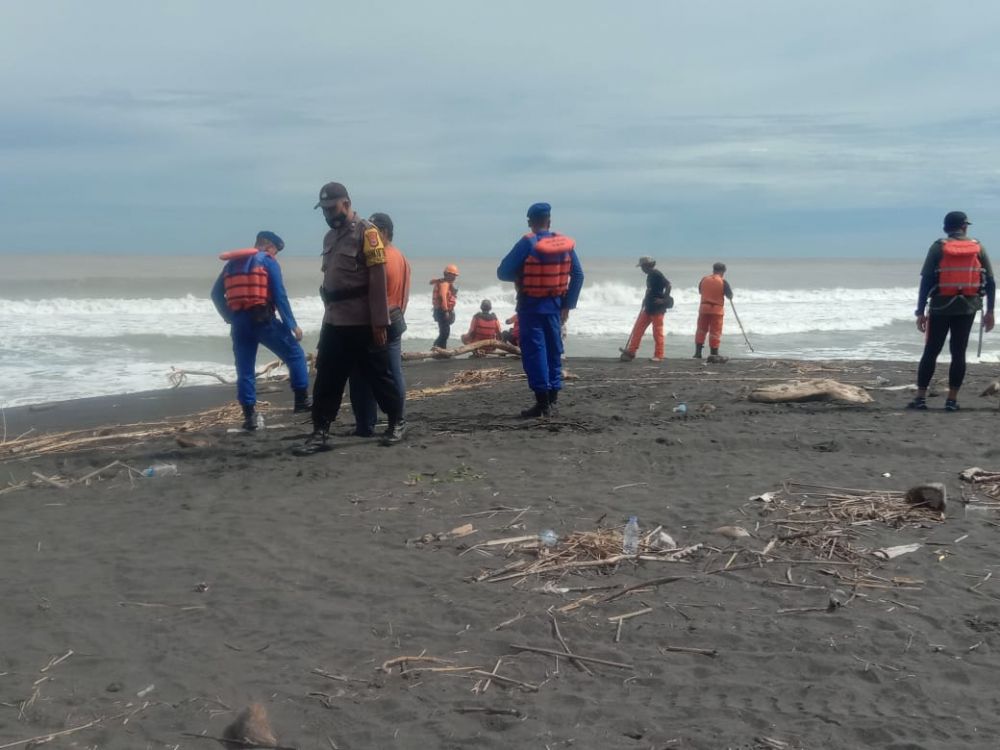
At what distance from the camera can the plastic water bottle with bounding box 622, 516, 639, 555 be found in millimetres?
4504

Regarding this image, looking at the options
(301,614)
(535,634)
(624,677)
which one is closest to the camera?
(624,677)

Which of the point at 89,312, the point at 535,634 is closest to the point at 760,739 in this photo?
the point at 535,634

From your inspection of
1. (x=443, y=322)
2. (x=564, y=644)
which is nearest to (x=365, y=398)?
(x=564, y=644)

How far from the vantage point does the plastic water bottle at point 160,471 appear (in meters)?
6.60

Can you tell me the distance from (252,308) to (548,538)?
426 cm

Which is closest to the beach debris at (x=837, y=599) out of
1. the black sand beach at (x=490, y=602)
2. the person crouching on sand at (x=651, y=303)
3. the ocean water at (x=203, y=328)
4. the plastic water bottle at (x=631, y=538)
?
the black sand beach at (x=490, y=602)

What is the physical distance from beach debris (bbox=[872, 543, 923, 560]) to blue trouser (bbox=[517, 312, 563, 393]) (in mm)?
3813

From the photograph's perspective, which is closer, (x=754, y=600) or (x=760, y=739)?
(x=760, y=739)

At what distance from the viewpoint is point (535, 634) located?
12.0 ft

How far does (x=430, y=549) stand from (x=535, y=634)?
114 centimetres

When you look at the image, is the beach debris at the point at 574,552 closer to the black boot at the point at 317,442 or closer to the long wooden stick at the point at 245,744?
the long wooden stick at the point at 245,744

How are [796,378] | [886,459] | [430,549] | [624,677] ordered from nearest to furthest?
[624,677]
[430,549]
[886,459]
[796,378]

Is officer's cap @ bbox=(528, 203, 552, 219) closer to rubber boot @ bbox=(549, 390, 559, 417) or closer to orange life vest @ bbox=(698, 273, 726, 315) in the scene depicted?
rubber boot @ bbox=(549, 390, 559, 417)

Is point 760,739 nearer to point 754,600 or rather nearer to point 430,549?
point 754,600
